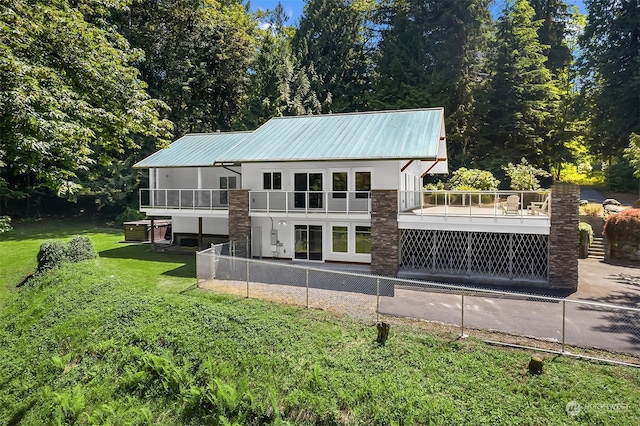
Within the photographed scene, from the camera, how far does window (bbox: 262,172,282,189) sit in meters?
17.6

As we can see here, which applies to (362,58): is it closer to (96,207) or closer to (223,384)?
(96,207)

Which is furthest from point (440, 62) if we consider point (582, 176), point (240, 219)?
point (240, 219)

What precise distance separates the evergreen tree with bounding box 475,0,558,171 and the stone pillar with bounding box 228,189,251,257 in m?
24.3

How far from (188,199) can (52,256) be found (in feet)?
20.7

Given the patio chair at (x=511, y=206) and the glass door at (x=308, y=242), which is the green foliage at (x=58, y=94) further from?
the patio chair at (x=511, y=206)

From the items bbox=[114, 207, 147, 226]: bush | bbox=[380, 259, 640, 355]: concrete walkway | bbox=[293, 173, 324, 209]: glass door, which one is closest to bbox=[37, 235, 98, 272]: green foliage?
bbox=[293, 173, 324, 209]: glass door

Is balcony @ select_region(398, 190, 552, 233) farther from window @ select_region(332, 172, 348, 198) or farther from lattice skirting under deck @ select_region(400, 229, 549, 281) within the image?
window @ select_region(332, 172, 348, 198)

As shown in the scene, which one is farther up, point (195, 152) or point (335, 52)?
point (335, 52)

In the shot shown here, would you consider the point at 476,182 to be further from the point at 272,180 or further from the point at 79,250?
the point at 79,250

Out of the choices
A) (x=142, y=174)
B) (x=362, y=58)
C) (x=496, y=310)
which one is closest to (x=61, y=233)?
(x=142, y=174)

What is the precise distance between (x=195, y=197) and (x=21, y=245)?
11.7 metres

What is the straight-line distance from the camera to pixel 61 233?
2597 cm

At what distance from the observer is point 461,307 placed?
10609 millimetres

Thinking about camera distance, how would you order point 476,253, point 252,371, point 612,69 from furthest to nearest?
1. point 612,69
2. point 476,253
3. point 252,371
